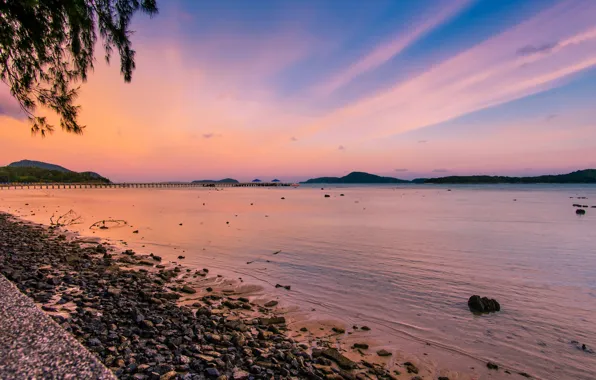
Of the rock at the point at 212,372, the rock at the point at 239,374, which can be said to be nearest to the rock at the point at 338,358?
the rock at the point at 239,374

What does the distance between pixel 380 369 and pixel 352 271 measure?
7316mm

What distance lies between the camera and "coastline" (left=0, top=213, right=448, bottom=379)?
5.44 meters

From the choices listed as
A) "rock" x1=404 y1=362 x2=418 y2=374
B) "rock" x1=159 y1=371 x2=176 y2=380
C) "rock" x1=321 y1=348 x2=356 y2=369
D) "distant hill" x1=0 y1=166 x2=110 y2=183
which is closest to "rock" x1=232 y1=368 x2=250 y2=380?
"rock" x1=159 y1=371 x2=176 y2=380

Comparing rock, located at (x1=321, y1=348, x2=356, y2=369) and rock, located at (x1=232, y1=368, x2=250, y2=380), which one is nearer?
rock, located at (x1=232, y1=368, x2=250, y2=380)

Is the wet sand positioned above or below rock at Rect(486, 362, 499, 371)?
above

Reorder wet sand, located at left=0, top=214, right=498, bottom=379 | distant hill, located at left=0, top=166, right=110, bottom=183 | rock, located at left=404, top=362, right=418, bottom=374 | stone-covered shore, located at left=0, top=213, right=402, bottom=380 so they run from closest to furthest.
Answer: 1. stone-covered shore, located at left=0, top=213, right=402, bottom=380
2. wet sand, located at left=0, top=214, right=498, bottom=379
3. rock, located at left=404, top=362, right=418, bottom=374
4. distant hill, located at left=0, top=166, right=110, bottom=183

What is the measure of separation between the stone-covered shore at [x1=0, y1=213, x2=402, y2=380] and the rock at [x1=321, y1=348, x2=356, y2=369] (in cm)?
2

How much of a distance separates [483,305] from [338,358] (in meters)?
5.60

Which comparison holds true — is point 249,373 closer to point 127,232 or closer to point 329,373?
point 329,373

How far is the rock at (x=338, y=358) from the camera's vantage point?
6.05 m

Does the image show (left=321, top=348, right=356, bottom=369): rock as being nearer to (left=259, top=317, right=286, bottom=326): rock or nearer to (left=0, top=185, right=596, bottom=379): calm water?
(left=0, top=185, right=596, bottom=379): calm water

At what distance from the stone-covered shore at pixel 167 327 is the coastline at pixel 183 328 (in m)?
0.02

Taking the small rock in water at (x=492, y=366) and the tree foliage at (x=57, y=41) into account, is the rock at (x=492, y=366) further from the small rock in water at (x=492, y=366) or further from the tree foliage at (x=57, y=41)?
the tree foliage at (x=57, y=41)

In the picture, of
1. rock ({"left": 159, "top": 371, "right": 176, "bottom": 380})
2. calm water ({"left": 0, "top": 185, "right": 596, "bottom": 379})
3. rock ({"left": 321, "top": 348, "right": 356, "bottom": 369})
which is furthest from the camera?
calm water ({"left": 0, "top": 185, "right": 596, "bottom": 379})
